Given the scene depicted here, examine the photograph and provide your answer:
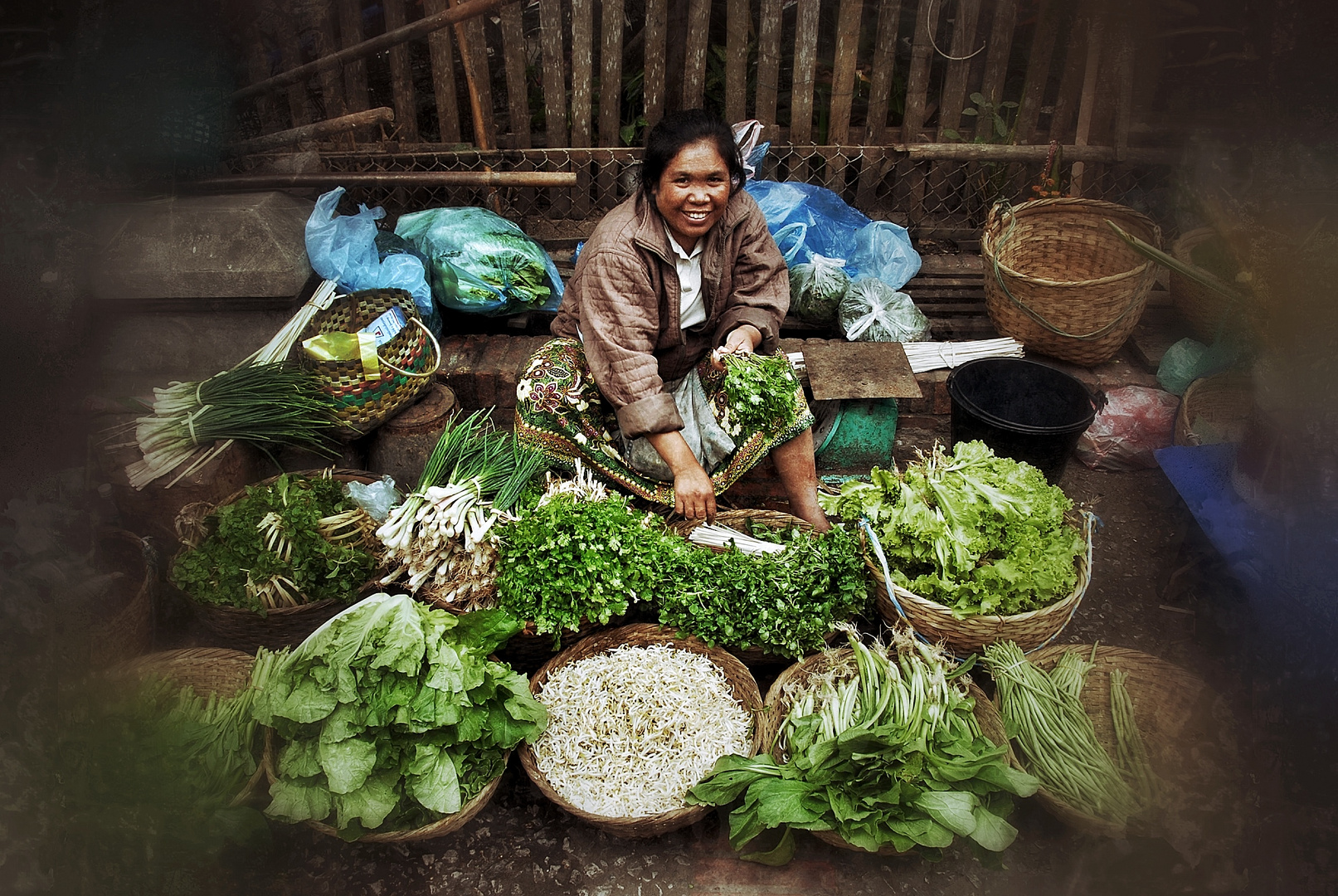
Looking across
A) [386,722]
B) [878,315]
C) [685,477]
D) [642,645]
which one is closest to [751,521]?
[685,477]

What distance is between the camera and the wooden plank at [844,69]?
463cm

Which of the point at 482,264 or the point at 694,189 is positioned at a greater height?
the point at 694,189

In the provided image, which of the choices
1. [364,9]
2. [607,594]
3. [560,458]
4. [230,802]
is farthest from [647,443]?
[364,9]

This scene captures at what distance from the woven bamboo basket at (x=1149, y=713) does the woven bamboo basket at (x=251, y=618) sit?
96.9 inches

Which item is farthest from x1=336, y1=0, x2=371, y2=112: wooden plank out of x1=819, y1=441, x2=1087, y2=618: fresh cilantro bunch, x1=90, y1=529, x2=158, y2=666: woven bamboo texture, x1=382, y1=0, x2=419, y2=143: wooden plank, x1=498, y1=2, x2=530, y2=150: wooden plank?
x1=819, y1=441, x2=1087, y2=618: fresh cilantro bunch

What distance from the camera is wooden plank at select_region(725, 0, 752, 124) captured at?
4645mm

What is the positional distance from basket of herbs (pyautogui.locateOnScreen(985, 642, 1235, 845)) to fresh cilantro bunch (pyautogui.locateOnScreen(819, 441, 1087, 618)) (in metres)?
0.22

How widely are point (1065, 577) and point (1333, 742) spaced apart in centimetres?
87

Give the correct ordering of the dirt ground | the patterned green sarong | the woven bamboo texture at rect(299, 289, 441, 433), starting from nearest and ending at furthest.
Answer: the dirt ground
the patterned green sarong
the woven bamboo texture at rect(299, 289, 441, 433)

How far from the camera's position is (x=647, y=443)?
3.27 metres

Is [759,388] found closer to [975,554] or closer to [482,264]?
[975,554]

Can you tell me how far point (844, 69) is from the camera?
477 centimetres

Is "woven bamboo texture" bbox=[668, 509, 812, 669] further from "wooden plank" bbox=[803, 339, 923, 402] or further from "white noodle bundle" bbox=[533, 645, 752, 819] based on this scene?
"wooden plank" bbox=[803, 339, 923, 402]

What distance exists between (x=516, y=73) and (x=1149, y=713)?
4525mm
